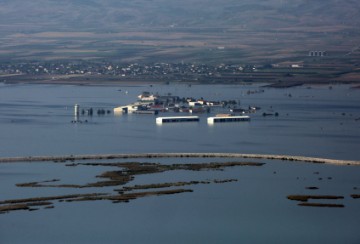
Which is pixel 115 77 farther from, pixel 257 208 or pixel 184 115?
pixel 257 208

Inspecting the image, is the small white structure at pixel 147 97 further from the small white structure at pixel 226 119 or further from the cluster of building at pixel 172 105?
the small white structure at pixel 226 119

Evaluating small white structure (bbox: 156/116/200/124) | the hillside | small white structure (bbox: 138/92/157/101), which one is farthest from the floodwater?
the hillside

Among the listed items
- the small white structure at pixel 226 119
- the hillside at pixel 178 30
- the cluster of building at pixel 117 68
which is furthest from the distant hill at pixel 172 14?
the small white structure at pixel 226 119

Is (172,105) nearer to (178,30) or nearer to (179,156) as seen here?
(179,156)

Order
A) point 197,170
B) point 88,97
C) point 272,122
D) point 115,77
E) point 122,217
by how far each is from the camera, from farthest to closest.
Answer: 1. point 115,77
2. point 88,97
3. point 272,122
4. point 197,170
5. point 122,217

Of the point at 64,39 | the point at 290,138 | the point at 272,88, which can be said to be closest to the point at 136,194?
the point at 290,138

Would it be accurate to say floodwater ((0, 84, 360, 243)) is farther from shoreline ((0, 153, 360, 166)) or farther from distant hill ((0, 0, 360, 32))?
distant hill ((0, 0, 360, 32))

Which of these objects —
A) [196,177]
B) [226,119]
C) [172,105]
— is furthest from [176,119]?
[196,177]

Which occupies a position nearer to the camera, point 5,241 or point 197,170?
point 5,241
